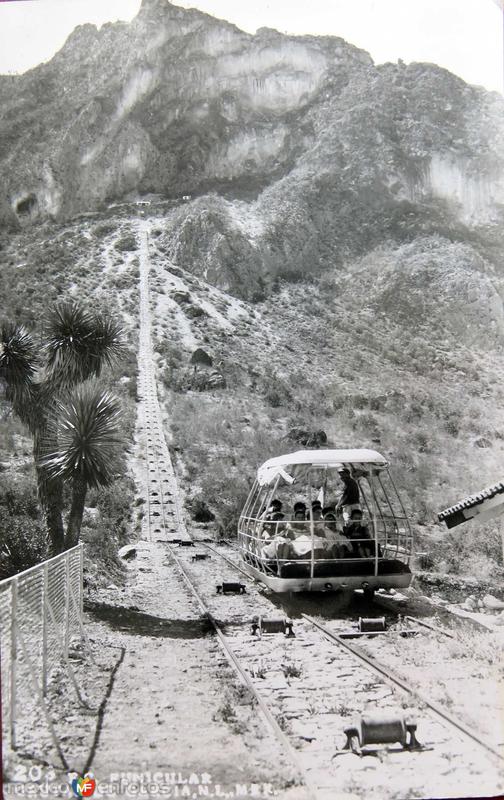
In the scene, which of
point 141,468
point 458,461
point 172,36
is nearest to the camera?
point 141,468

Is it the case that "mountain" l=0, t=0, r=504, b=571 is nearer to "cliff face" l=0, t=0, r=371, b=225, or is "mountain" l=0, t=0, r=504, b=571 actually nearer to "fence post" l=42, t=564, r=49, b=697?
"cliff face" l=0, t=0, r=371, b=225

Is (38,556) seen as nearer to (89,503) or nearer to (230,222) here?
(89,503)

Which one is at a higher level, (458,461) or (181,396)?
(181,396)

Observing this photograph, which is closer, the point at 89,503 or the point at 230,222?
the point at 89,503

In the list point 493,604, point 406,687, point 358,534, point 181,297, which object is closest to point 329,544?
point 358,534

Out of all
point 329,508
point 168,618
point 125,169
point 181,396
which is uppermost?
Answer: point 125,169

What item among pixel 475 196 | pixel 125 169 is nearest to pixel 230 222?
pixel 125 169

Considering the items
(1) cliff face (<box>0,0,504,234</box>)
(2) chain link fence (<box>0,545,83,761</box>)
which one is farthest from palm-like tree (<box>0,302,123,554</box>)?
(1) cliff face (<box>0,0,504,234</box>)
